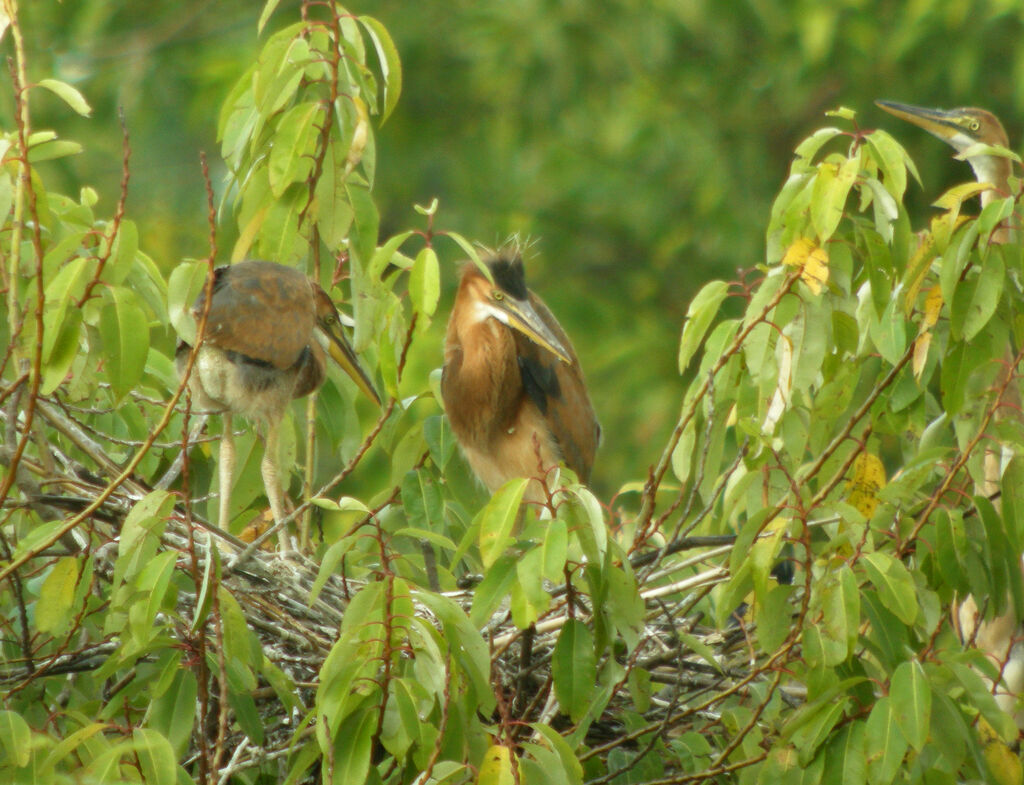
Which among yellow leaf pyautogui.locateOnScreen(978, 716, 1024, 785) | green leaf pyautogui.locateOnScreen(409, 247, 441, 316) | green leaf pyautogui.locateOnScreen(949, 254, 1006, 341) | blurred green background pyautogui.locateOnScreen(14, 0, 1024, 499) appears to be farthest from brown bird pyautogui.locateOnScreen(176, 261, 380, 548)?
blurred green background pyautogui.locateOnScreen(14, 0, 1024, 499)

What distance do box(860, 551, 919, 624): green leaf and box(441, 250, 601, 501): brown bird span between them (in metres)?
1.71

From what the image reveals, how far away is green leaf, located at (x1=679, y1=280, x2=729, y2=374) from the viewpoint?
8.07ft

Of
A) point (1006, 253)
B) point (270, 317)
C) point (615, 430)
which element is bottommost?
point (615, 430)

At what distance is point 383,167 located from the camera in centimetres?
910

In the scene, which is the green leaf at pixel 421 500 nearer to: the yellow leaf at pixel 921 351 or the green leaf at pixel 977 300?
the yellow leaf at pixel 921 351

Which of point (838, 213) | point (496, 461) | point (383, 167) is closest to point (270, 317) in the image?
point (496, 461)

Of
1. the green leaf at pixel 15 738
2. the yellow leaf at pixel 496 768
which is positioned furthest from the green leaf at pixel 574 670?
the green leaf at pixel 15 738

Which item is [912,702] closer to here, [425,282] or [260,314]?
[425,282]

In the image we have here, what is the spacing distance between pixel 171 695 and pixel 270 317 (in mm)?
1275

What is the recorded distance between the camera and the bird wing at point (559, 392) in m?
3.89

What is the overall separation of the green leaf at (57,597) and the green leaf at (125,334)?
322 mm

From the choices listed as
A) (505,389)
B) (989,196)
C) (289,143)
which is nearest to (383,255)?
(289,143)

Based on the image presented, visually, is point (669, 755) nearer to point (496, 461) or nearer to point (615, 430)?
point (496, 461)

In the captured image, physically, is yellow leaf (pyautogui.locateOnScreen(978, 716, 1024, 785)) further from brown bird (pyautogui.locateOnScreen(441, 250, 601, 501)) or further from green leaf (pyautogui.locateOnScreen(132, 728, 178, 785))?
brown bird (pyautogui.locateOnScreen(441, 250, 601, 501))
